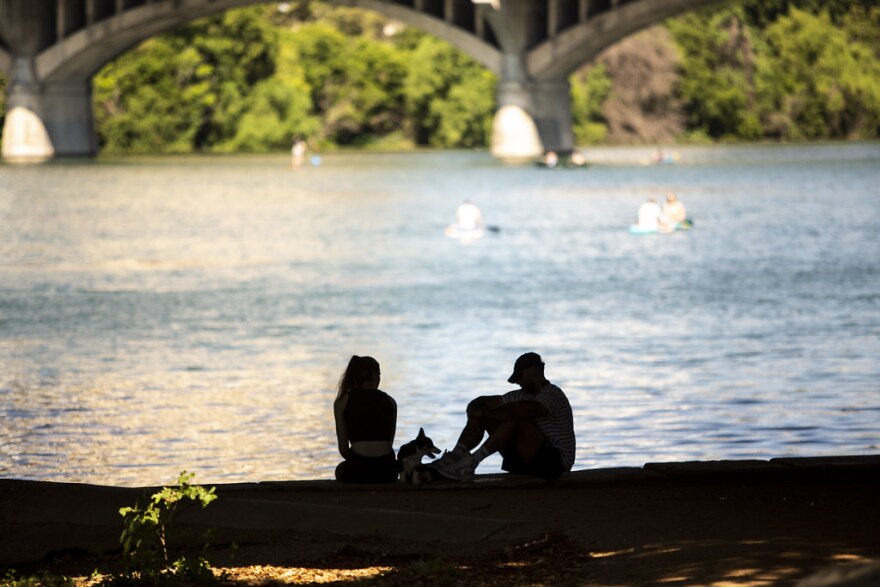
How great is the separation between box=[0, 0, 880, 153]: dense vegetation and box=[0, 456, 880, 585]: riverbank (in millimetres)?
104245

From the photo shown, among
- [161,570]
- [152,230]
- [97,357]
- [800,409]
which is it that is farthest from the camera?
[152,230]

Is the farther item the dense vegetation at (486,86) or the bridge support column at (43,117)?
the dense vegetation at (486,86)

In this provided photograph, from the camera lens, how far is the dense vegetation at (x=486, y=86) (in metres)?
115

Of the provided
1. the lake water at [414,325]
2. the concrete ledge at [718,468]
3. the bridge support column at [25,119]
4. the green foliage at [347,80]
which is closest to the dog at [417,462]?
the concrete ledge at [718,468]

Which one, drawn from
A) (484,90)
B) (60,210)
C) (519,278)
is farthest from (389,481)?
(484,90)

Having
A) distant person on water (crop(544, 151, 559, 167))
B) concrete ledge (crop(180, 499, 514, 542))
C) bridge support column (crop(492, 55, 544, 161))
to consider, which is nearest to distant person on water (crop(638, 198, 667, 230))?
concrete ledge (crop(180, 499, 514, 542))

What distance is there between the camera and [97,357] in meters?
22.3

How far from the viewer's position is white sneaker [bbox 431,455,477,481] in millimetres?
10977

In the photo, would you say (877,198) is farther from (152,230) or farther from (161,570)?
(161,570)

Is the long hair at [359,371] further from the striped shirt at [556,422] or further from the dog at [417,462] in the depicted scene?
the striped shirt at [556,422]

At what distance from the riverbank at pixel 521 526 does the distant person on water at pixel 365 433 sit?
217 mm

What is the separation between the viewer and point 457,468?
1101 centimetres

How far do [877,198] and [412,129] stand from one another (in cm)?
6799

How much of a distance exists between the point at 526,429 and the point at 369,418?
0.98 metres
